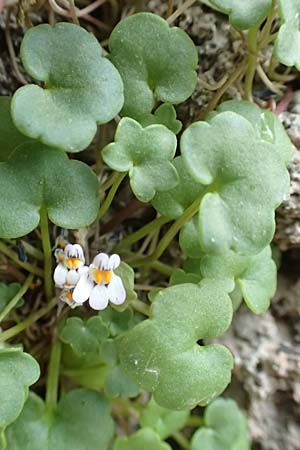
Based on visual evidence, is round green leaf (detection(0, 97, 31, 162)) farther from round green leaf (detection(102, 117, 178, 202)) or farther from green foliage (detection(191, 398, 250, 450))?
green foliage (detection(191, 398, 250, 450))

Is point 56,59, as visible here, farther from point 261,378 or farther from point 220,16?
point 261,378

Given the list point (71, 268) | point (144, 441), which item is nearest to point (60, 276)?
point (71, 268)

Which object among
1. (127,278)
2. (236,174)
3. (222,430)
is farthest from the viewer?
(222,430)

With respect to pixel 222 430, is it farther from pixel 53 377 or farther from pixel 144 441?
pixel 53 377

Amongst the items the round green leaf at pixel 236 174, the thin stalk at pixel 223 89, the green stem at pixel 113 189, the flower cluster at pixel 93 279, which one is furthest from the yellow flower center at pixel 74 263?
the thin stalk at pixel 223 89

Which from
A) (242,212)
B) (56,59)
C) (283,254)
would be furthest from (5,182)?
(283,254)
